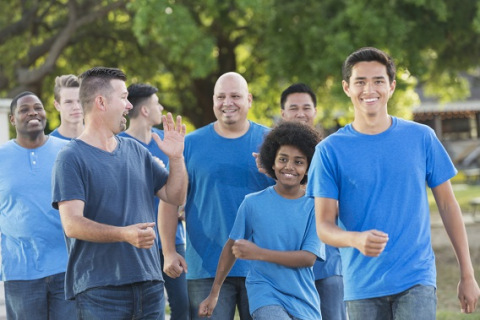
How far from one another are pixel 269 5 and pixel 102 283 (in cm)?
1301

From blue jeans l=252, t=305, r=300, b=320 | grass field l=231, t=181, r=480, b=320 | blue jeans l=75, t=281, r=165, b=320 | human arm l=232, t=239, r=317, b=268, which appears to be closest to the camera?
blue jeans l=75, t=281, r=165, b=320

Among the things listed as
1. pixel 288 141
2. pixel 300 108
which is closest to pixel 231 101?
pixel 288 141

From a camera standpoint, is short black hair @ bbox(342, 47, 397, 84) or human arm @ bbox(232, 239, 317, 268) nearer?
short black hair @ bbox(342, 47, 397, 84)

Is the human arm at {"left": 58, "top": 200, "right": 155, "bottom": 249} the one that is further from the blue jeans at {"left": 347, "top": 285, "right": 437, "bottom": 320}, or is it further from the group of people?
the blue jeans at {"left": 347, "top": 285, "right": 437, "bottom": 320}

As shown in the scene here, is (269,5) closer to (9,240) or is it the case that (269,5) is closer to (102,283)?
(9,240)

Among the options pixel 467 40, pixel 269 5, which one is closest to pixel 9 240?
pixel 269 5

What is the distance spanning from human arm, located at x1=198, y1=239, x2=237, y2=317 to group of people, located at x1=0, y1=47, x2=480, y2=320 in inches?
0.4

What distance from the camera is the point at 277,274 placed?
5.66 metres

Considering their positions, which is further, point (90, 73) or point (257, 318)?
point (257, 318)

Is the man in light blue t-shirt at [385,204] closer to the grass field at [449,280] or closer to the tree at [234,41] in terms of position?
the grass field at [449,280]

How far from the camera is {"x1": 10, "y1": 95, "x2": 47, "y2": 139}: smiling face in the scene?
6602 millimetres

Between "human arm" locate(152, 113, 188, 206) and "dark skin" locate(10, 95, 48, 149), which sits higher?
"dark skin" locate(10, 95, 48, 149)

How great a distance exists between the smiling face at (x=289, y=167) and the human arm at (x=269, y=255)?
472mm

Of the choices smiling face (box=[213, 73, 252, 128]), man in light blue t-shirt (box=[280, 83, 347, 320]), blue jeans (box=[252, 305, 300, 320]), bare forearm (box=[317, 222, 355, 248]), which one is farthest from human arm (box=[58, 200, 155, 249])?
man in light blue t-shirt (box=[280, 83, 347, 320])
